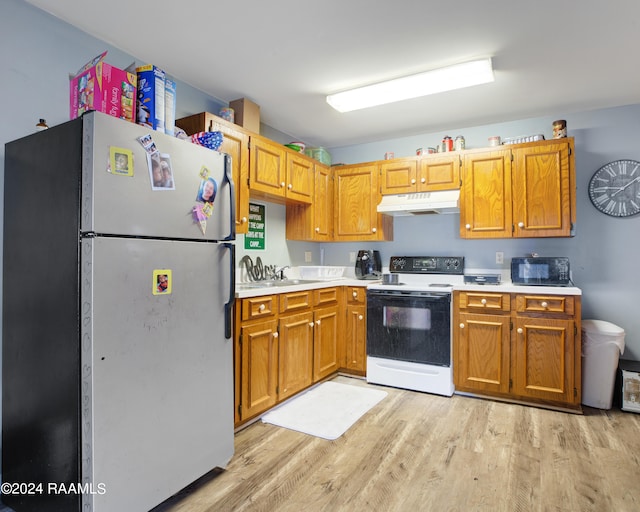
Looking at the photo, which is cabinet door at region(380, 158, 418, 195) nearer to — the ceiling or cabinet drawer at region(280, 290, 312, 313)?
the ceiling

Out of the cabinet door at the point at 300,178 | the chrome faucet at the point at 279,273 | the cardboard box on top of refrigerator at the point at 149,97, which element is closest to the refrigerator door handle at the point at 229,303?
the cardboard box on top of refrigerator at the point at 149,97

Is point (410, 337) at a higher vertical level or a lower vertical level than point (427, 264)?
lower

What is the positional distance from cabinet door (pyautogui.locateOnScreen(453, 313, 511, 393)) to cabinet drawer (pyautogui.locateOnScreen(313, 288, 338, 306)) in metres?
1.10

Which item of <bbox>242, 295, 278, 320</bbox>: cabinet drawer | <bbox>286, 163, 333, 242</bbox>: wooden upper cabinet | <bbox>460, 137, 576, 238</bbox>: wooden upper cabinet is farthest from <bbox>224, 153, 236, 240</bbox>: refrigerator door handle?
<bbox>460, 137, 576, 238</bbox>: wooden upper cabinet

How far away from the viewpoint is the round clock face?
315cm

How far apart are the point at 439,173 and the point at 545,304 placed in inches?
56.5

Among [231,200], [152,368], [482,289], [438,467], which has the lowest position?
[438,467]

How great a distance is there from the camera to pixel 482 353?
3.11m

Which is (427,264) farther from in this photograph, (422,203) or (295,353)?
(295,353)

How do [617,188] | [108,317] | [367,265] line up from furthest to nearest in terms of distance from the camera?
[367,265] < [617,188] < [108,317]

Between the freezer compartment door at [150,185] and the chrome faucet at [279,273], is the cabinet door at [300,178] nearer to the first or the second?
the chrome faucet at [279,273]

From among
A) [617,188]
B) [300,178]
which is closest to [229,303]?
[300,178]

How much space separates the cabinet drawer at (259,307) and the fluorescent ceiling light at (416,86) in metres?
→ 1.61

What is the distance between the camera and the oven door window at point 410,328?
3188mm
